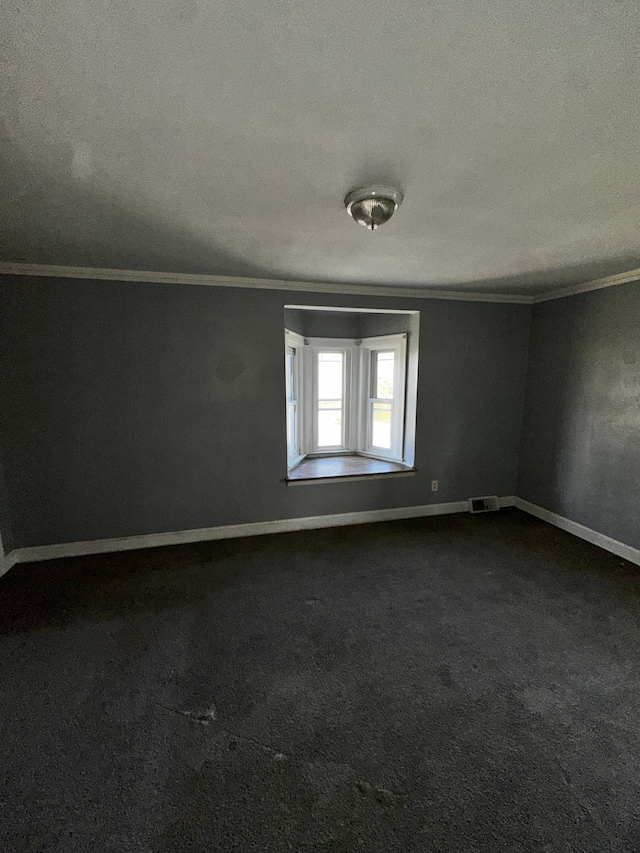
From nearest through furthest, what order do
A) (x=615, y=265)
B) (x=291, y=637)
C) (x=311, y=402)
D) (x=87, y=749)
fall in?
1. (x=87, y=749)
2. (x=291, y=637)
3. (x=615, y=265)
4. (x=311, y=402)

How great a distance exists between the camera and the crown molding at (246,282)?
2787mm

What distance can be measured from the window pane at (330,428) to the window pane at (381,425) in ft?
1.40

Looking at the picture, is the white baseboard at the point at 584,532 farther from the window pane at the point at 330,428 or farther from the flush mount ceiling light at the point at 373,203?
the flush mount ceiling light at the point at 373,203

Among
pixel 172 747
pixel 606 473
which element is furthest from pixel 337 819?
pixel 606 473

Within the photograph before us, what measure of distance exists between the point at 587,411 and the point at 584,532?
1152mm

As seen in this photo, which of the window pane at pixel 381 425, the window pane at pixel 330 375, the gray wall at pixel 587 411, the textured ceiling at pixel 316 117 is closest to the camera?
the textured ceiling at pixel 316 117

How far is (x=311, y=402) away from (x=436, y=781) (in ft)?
11.4

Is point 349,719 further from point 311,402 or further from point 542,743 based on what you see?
point 311,402

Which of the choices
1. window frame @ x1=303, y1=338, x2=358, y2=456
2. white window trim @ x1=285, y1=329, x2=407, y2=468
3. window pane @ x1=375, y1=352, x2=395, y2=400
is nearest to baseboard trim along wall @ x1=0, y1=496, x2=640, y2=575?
white window trim @ x1=285, y1=329, x2=407, y2=468

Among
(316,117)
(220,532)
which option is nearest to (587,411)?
(316,117)

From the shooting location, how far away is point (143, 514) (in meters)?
3.27

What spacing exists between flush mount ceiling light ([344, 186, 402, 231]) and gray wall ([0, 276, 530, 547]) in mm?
1805

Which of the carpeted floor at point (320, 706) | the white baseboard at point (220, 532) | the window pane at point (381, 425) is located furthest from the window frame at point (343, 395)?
the carpeted floor at point (320, 706)

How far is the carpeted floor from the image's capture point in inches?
51.3
